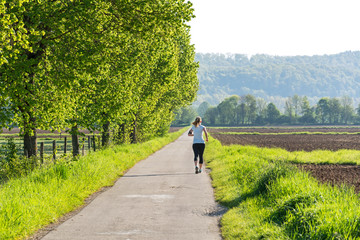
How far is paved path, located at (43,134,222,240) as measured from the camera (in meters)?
7.73

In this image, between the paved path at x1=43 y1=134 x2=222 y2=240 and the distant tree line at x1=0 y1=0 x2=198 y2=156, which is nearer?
the paved path at x1=43 y1=134 x2=222 y2=240

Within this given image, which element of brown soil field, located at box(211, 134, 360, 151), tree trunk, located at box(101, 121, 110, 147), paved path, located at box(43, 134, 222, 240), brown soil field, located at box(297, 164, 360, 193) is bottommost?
brown soil field, located at box(211, 134, 360, 151)

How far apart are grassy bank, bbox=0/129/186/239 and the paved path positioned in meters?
0.48

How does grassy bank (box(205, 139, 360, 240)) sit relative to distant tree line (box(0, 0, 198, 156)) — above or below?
below

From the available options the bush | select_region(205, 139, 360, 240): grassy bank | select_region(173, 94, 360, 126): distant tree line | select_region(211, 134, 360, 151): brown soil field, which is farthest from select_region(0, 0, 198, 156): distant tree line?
select_region(173, 94, 360, 126): distant tree line

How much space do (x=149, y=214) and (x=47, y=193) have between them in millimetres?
2618

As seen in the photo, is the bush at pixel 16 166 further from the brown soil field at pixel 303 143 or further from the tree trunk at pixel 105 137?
the brown soil field at pixel 303 143

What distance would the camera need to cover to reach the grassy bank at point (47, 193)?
308 inches

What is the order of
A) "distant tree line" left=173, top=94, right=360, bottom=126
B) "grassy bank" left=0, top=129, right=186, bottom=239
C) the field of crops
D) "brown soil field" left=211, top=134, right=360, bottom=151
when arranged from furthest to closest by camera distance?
"distant tree line" left=173, top=94, right=360, bottom=126 < "brown soil field" left=211, top=134, right=360, bottom=151 < the field of crops < "grassy bank" left=0, top=129, right=186, bottom=239

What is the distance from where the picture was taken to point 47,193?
32.6ft

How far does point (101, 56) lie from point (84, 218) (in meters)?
8.62

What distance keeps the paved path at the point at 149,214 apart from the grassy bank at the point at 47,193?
48 centimetres

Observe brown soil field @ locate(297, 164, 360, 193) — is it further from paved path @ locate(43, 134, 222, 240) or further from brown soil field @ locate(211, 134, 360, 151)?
brown soil field @ locate(211, 134, 360, 151)

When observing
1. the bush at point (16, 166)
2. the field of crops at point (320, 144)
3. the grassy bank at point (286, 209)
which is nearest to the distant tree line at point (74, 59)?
the bush at point (16, 166)
